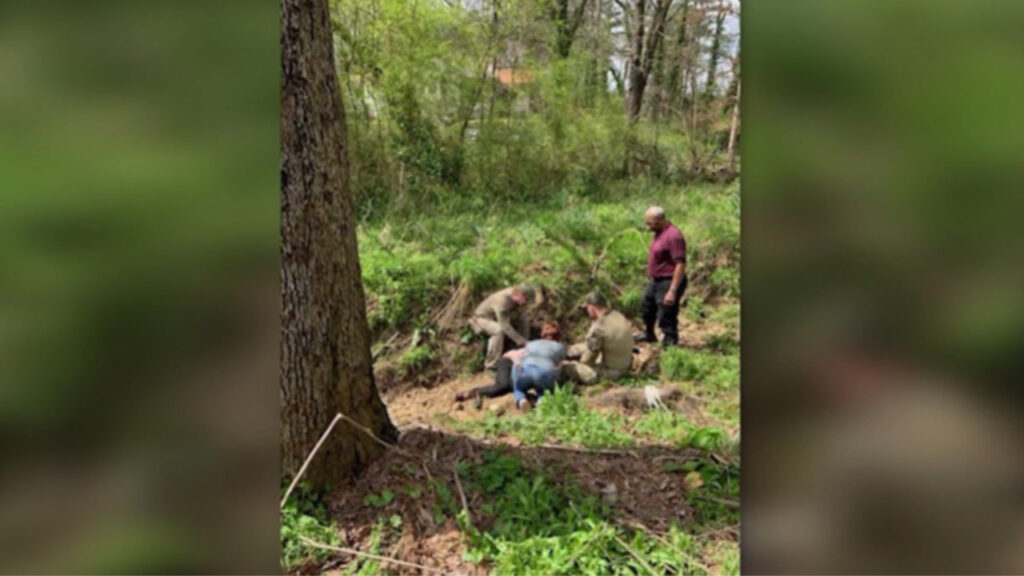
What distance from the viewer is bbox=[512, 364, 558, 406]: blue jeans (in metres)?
3.50

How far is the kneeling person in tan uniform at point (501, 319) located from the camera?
360 cm

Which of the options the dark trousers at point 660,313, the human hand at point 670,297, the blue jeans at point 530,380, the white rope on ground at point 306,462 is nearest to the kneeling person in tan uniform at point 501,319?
the blue jeans at point 530,380

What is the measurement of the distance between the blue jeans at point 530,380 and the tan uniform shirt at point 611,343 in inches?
11.2

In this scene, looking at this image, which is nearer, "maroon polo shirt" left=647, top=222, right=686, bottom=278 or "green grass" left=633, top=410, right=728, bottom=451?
"green grass" left=633, top=410, right=728, bottom=451

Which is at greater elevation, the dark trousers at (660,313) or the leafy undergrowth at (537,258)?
the leafy undergrowth at (537,258)

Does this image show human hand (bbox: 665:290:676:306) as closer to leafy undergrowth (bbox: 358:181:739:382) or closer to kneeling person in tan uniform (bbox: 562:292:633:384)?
leafy undergrowth (bbox: 358:181:739:382)

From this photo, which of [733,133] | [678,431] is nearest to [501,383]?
[678,431]

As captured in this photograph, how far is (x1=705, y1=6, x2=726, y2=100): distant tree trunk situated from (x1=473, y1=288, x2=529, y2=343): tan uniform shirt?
1.52 meters

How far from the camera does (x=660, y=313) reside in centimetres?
378

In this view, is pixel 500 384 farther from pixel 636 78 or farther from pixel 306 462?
pixel 636 78

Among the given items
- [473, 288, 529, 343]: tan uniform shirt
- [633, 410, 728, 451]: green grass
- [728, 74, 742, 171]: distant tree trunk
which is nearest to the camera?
[633, 410, 728, 451]: green grass

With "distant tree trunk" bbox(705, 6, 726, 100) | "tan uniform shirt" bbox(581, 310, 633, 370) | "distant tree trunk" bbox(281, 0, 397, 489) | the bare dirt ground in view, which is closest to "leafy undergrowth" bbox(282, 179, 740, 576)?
the bare dirt ground

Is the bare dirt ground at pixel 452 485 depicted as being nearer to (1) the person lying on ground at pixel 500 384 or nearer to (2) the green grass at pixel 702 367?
(1) the person lying on ground at pixel 500 384
